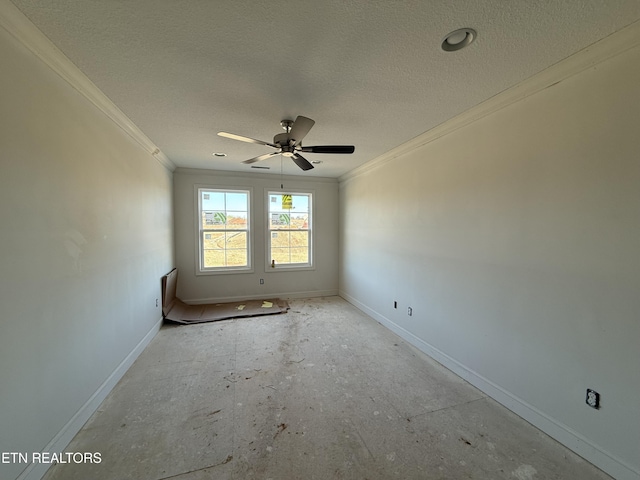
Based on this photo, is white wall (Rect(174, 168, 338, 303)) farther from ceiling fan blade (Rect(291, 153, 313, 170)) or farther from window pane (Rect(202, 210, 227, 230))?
ceiling fan blade (Rect(291, 153, 313, 170))

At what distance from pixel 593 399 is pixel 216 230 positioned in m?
4.97

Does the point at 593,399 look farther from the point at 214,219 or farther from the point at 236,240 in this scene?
the point at 214,219

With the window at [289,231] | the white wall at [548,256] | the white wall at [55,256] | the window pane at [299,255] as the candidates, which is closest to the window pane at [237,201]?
the window at [289,231]

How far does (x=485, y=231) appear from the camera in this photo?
219cm

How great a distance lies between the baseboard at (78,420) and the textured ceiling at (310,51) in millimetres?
2356

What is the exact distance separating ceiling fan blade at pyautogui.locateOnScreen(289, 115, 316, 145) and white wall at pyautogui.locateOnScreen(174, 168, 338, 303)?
276 centimetres

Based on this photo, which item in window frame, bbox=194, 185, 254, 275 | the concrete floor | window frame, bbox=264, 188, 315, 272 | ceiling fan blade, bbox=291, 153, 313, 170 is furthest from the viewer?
window frame, bbox=264, 188, 315, 272

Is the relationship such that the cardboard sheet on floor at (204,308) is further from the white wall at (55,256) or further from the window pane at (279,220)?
the window pane at (279,220)

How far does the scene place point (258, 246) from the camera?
4.90 metres

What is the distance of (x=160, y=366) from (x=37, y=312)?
4.77 feet

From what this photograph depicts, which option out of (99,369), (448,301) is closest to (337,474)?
(448,301)

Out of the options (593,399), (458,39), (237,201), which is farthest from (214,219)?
(593,399)

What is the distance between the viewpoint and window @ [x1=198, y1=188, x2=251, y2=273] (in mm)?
4645

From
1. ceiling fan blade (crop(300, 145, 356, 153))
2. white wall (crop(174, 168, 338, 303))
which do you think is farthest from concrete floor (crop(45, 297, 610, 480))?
ceiling fan blade (crop(300, 145, 356, 153))
